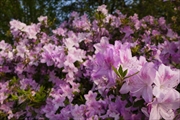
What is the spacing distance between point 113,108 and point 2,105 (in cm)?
145

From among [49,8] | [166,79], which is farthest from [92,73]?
[49,8]

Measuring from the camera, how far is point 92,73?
1771mm

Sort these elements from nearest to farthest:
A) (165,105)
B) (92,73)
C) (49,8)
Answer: (165,105), (92,73), (49,8)

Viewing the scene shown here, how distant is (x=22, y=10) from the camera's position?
27.2 feet

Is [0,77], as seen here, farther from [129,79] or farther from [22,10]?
[22,10]

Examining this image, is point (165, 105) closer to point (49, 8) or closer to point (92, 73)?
point (92, 73)

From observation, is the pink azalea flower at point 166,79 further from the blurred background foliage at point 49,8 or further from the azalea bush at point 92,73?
the blurred background foliage at point 49,8

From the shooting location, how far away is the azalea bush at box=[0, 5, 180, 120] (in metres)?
1.40

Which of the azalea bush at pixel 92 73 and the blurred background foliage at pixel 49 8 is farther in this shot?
the blurred background foliage at pixel 49 8

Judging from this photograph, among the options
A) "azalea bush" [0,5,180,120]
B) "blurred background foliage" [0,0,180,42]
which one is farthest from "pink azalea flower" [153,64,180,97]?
"blurred background foliage" [0,0,180,42]

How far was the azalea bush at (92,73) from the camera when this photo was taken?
4.58ft

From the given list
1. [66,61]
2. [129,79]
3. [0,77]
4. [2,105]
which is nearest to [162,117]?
[129,79]

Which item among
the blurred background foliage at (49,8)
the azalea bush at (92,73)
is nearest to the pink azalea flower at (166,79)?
the azalea bush at (92,73)

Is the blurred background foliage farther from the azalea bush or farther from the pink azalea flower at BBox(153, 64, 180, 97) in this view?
the pink azalea flower at BBox(153, 64, 180, 97)
